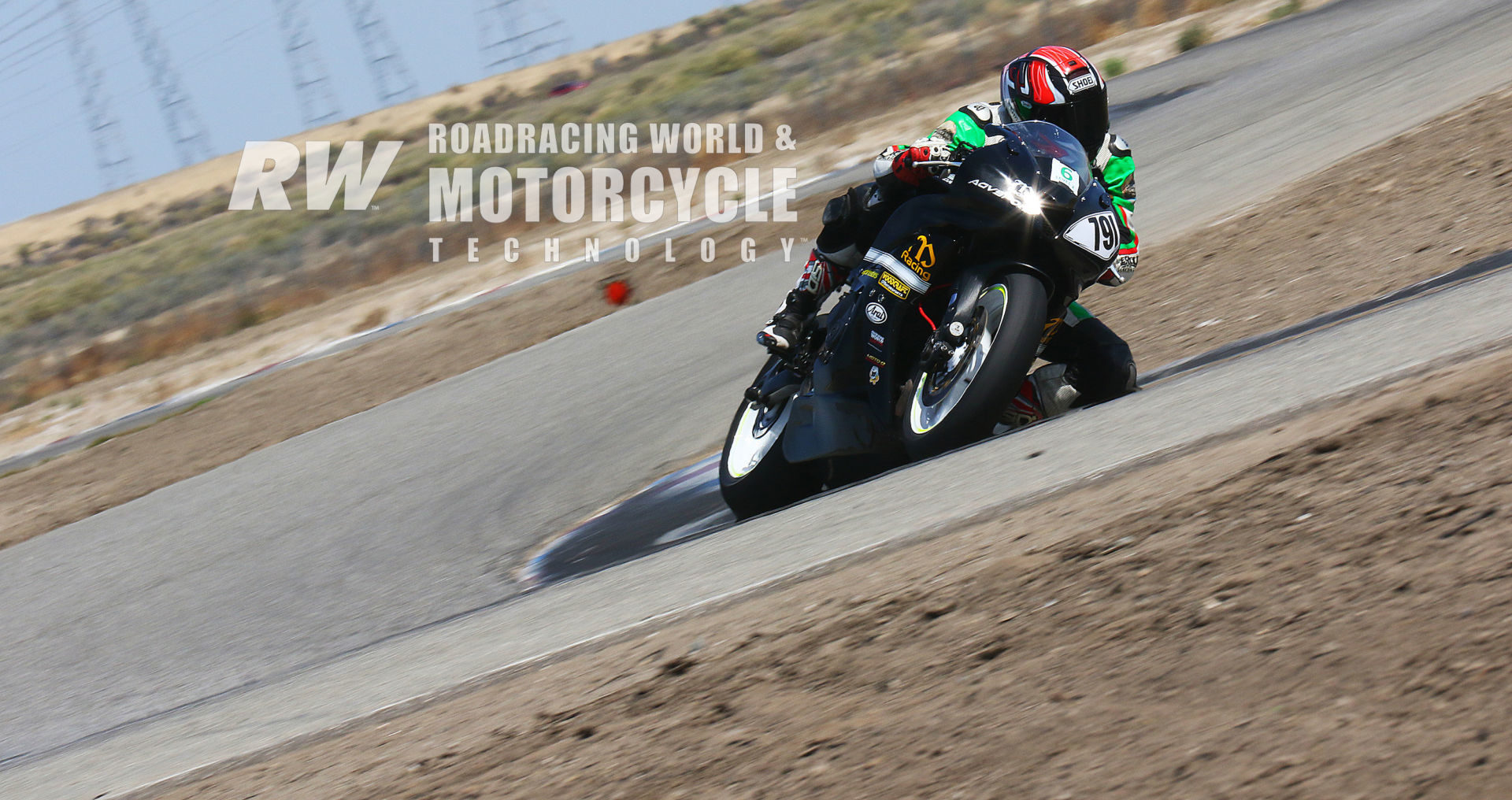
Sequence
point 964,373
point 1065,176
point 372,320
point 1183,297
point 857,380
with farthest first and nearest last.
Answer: point 372,320 < point 1183,297 < point 857,380 < point 1065,176 < point 964,373

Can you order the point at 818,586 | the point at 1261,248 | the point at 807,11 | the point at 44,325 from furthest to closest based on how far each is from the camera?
the point at 807,11
the point at 44,325
the point at 1261,248
the point at 818,586

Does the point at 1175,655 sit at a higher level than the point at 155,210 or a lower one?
lower

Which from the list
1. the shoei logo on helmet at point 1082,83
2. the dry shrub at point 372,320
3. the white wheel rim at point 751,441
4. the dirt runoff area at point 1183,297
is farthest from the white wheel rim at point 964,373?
the dry shrub at point 372,320

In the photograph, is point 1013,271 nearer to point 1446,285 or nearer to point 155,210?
point 1446,285

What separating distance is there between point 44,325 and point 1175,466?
3315 centimetres

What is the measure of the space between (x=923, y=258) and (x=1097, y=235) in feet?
2.12

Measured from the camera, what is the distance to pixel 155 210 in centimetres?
7988

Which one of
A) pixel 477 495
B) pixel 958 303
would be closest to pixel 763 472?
pixel 958 303

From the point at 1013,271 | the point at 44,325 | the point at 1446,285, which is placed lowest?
the point at 1446,285

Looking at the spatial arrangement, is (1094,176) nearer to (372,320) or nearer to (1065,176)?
(1065,176)

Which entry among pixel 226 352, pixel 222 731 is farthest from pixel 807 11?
pixel 222 731

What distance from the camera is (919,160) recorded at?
5.26m

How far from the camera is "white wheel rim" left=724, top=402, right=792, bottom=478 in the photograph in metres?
5.92

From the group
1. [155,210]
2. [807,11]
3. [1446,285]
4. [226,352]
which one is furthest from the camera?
[155,210]
